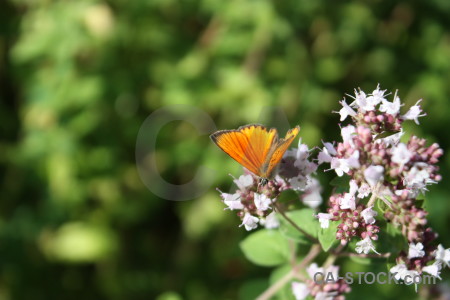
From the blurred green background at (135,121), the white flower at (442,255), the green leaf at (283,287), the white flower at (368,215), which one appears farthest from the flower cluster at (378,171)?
the blurred green background at (135,121)

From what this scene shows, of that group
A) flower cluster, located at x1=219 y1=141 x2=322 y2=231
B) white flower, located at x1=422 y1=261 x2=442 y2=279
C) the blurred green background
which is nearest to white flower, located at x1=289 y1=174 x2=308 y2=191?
flower cluster, located at x1=219 y1=141 x2=322 y2=231

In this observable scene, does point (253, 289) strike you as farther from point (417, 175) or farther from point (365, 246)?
point (417, 175)

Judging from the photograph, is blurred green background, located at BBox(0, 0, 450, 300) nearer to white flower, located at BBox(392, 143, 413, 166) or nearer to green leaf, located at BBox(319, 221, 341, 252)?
green leaf, located at BBox(319, 221, 341, 252)

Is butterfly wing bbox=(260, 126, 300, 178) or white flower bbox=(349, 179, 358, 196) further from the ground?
butterfly wing bbox=(260, 126, 300, 178)

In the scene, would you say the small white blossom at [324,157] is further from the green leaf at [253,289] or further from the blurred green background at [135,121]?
the blurred green background at [135,121]

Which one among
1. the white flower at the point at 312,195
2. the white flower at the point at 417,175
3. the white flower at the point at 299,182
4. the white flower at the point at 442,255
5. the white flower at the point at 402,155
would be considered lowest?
the white flower at the point at 442,255

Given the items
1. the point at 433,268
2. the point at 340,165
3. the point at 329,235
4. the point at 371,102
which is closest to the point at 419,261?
the point at 433,268
